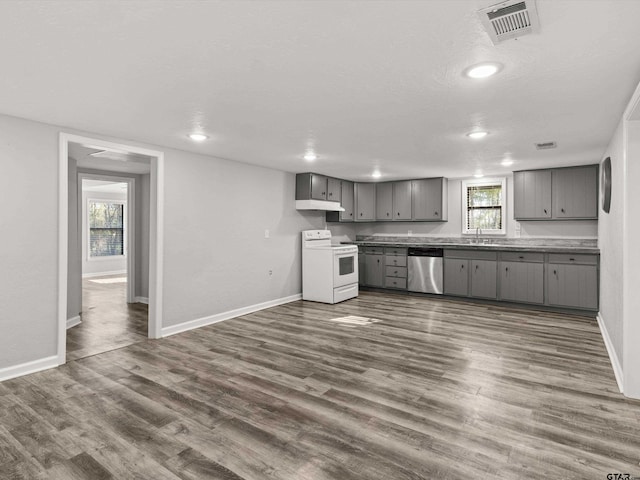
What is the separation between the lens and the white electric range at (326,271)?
619 centimetres

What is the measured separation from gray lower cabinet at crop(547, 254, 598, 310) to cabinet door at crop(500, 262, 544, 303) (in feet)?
0.43

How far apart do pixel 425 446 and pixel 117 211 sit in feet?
34.3

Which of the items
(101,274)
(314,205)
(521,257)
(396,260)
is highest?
(314,205)

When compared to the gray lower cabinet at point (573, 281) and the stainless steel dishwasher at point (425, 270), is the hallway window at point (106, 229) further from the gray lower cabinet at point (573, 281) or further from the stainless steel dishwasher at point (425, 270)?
the gray lower cabinet at point (573, 281)

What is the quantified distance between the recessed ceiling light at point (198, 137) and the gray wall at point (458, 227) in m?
4.89

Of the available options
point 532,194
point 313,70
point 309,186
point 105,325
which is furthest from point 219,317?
point 532,194

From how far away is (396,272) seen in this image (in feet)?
23.4

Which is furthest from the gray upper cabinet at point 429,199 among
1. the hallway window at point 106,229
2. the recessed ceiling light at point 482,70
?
the hallway window at point 106,229

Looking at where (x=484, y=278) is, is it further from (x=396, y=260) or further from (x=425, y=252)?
(x=396, y=260)

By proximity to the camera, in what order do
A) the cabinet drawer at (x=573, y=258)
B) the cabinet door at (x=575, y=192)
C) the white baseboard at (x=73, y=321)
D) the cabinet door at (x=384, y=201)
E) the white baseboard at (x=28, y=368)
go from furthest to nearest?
1. the cabinet door at (x=384, y=201)
2. the cabinet door at (x=575, y=192)
3. the cabinet drawer at (x=573, y=258)
4. the white baseboard at (x=73, y=321)
5. the white baseboard at (x=28, y=368)

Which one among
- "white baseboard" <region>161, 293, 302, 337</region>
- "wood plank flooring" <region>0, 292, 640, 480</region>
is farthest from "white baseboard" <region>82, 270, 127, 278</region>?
"wood plank flooring" <region>0, 292, 640, 480</region>

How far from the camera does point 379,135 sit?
383 cm

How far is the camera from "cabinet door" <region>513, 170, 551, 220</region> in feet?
19.5

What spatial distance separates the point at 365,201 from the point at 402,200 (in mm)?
754
